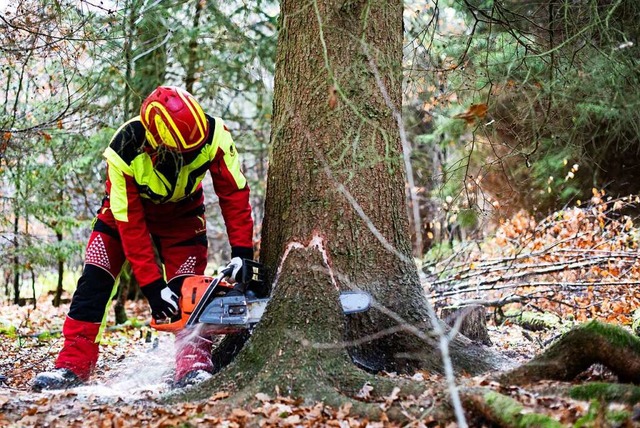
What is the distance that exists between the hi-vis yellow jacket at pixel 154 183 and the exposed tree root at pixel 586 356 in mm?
2088

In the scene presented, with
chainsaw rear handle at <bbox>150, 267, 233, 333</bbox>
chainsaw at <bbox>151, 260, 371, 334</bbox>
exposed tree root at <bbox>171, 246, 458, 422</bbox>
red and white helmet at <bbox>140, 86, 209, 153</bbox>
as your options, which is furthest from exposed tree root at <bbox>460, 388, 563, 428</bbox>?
red and white helmet at <bbox>140, 86, 209, 153</bbox>

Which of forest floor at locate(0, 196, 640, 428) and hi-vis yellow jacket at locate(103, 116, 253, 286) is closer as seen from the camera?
forest floor at locate(0, 196, 640, 428)

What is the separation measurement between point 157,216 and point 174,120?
0.96 meters

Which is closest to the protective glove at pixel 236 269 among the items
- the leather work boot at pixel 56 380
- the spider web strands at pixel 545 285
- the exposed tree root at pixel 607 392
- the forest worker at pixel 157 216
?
the forest worker at pixel 157 216

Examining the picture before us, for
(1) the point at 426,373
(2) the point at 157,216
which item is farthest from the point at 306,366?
(2) the point at 157,216

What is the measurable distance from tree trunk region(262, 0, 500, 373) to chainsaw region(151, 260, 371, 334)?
0.67 feet

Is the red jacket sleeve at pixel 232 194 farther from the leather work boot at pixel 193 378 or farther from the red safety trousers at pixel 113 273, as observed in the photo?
the leather work boot at pixel 193 378

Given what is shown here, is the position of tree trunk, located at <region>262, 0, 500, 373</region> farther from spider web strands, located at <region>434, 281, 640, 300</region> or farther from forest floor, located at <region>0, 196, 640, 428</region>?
spider web strands, located at <region>434, 281, 640, 300</region>

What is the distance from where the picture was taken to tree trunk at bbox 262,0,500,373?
3.94 m

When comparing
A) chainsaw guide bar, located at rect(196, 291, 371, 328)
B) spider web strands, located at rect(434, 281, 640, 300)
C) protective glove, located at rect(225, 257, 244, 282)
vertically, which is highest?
protective glove, located at rect(225, 257, 244, 282)

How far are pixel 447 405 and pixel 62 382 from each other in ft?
9.25

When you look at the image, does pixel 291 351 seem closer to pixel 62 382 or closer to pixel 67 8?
pixel 62 382

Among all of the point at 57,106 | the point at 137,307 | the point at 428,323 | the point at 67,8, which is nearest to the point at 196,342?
the point at 428,323

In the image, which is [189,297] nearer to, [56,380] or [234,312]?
[234,312]
